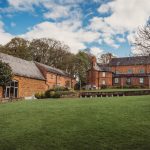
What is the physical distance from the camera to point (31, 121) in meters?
14.7

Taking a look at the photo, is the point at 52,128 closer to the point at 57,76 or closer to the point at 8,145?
the point at 8,145

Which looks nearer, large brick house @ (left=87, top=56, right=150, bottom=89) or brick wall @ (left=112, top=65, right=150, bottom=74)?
large brick house @ (left=87, top=56, right=150, bottom=89)

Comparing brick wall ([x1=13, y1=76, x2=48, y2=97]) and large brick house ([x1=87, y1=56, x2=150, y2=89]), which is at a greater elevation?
large brick house ([x1=87, y1=56, x2=150, y2=89])

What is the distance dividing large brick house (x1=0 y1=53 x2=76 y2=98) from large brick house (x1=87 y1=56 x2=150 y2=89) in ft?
40.2

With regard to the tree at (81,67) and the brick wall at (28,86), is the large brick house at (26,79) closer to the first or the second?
the brick wall at (28,86)

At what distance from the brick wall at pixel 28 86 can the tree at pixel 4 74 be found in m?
4.01

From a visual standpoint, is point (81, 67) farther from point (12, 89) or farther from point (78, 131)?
point (78, 131)

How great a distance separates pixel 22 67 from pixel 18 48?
2950 centimetres

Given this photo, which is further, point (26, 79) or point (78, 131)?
point (26, 79)

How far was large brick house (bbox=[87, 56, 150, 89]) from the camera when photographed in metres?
73.2

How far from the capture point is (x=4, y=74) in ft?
125

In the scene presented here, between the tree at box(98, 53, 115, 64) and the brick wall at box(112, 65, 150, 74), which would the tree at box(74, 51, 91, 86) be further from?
the tree at box(98, 53, 115, 64)

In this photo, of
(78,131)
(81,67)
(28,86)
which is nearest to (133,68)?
(81,67)

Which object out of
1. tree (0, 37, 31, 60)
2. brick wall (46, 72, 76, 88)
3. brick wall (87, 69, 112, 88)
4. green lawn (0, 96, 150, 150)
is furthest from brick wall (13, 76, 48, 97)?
green lawn (0, 96, 150, 150)
